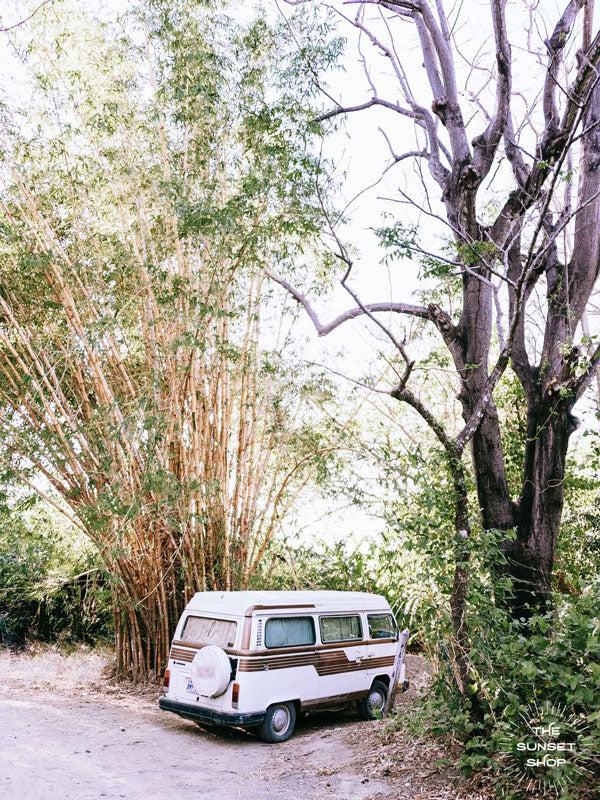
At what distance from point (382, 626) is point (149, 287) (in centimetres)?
415

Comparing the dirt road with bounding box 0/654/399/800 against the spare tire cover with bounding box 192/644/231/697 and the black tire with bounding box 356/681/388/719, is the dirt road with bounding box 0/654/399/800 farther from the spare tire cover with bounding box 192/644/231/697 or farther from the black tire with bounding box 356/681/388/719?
the spare tire cover with bounding box 192/644/231/697

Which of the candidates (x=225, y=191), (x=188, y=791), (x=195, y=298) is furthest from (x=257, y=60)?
(x=188, y=791)

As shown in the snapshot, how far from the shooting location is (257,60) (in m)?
6.51

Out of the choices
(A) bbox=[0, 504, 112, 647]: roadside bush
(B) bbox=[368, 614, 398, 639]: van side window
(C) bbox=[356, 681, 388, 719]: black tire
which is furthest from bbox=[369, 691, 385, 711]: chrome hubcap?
(A) bbox=[0, 504, 112, 647]: roadside bush

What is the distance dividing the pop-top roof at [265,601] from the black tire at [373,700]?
2.61 ft

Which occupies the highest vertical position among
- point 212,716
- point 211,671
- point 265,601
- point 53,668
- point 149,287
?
point 149,287

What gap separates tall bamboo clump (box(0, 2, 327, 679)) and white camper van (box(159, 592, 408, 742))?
1154mm

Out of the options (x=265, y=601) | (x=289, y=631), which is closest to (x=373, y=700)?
(x=289, y=631)

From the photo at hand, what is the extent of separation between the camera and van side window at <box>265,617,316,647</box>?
5.19m

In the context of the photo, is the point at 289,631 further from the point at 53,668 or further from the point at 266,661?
the point at 53,668

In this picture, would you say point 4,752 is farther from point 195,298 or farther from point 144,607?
point 195,298

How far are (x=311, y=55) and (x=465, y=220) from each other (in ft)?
6.95

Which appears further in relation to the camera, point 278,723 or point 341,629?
point 341,629

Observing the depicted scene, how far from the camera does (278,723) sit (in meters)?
5.19
